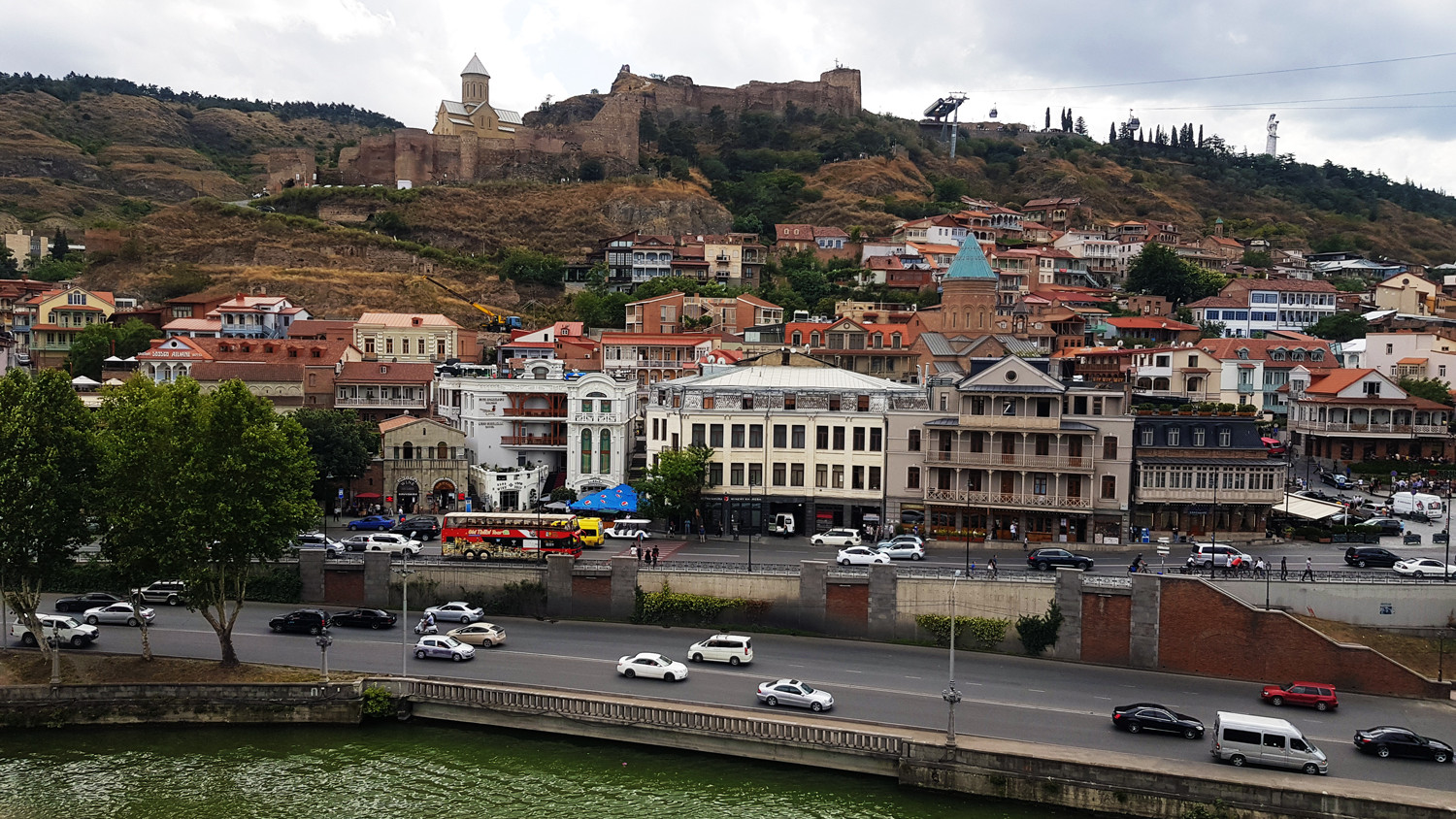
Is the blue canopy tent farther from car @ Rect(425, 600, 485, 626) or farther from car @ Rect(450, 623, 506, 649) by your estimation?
car @ Rect(450, 623, 506, 649)

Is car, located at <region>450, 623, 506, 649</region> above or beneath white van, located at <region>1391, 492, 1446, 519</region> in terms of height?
beneath

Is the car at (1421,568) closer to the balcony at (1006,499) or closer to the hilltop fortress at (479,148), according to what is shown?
the balcony at (1006,499)

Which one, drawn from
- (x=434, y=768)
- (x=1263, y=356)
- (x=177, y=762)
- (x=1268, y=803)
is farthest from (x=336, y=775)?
(x=1263, y=356)

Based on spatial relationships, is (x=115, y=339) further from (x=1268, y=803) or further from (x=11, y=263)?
(x=1268, y=803)

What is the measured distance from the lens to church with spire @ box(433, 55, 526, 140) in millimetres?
127375

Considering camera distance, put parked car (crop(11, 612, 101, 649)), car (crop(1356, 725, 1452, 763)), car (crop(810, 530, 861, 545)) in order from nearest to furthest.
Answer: car (crop(1356, 725, 1452, 763))
parked car (crop(11, 612, 101, 649))
car (crop(810, 530, 861, 545))

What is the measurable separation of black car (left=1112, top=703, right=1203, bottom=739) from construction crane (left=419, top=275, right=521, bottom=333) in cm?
6580

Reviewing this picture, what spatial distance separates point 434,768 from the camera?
30.0 metres

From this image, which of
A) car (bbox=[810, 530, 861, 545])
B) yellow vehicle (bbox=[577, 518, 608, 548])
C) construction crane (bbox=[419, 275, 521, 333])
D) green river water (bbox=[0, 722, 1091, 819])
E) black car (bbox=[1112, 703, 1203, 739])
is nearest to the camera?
green river water (bbox=[0, 722, 1091, 819])

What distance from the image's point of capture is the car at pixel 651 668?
33438 mm

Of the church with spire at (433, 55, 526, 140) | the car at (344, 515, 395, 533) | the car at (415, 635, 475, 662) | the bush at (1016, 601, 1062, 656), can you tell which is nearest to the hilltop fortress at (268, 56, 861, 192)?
the church with spire at (433, 55, 526, 140)

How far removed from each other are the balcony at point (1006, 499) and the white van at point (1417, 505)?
1513 centimetres

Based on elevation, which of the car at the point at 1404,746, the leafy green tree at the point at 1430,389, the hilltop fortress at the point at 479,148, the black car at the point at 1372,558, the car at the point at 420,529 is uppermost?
the hilltop fortress at the point at 479,148

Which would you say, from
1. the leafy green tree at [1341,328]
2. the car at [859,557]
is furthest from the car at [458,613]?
the leafy green tree at [1341,328]
